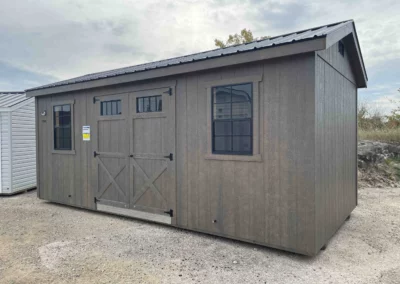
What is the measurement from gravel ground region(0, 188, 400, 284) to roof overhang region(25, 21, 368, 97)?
230cm

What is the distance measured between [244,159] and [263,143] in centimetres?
32

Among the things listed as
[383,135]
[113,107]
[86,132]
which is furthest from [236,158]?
[383,135]

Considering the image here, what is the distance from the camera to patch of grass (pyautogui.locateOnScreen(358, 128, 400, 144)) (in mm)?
8812

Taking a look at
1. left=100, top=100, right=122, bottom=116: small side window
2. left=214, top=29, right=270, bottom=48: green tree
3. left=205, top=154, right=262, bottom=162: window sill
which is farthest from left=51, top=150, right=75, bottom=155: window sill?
left=214, top=29, right=270, bottom=48: green tree

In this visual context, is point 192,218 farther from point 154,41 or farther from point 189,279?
point 154,41

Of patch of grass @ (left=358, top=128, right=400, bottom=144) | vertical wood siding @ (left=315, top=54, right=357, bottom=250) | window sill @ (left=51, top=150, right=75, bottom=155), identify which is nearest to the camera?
vertical wood siding @ (left=315, top=54, right=357, bottom=250)

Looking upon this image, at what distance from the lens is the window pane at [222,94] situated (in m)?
3.39

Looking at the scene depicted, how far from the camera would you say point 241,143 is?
131 inches

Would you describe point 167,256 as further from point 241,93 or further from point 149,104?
point 149,104

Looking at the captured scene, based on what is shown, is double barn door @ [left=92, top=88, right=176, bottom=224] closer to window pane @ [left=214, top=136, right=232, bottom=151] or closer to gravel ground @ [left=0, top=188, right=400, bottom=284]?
gravel ground @ [left=0, top=188, right=400, bottom=284]

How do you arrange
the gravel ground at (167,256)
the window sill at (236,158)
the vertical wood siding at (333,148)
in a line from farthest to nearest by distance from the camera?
the window sill at (236,158), the vertical wood siding at (333,148), the gravel ground at (167,256)

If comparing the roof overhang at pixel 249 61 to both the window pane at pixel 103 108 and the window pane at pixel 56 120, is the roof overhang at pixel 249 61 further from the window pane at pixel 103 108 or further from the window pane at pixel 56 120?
the window pane at pixel 56 120

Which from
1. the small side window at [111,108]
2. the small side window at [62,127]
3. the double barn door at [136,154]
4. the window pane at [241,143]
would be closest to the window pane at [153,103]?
the double barn door at [136,154]

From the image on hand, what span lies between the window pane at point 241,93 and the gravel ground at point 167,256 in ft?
6.18
